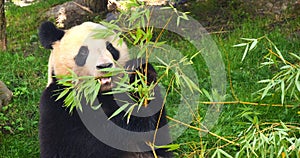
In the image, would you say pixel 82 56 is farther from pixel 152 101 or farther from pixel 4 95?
pixel 4 95

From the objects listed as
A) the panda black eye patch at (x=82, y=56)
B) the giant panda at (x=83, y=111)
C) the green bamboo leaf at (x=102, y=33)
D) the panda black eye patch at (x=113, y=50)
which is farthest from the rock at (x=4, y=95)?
the green bamboo leaf at (x=102, y=33)

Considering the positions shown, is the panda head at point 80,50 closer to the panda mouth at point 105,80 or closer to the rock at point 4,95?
the panda mouth at point 105,80

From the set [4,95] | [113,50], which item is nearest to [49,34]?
[113,50]

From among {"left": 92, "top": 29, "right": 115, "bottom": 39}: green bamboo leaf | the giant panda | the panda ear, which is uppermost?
{"left": 92, "top": 29, "right": 115, "bottom": 39}: green bamboo leaf

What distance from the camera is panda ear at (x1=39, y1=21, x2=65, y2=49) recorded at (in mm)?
3037

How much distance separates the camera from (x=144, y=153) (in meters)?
3.12

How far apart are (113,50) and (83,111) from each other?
387 mm

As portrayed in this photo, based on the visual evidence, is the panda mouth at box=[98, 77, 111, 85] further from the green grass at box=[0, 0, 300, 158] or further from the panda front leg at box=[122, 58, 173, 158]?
the green grass at box=[0, 0, 300, 158]

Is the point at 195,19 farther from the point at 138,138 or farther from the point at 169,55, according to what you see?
the point at 138,138

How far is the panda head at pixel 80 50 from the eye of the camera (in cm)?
293

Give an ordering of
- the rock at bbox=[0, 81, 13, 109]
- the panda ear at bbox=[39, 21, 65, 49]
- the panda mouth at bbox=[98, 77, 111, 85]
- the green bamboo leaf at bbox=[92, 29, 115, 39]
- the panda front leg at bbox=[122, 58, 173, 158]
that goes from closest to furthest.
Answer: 1. the green bamboo leaf at bbox=[92, 29, 115, 39]
2. the panda mouth at bbox=[98, 77, 111, 85]
3. the panda front leg at bbox=[122, 58, 173, 158]
4. the panda ear at bbox=[39, 21, 65, 49]
5. the rock at bbox=[0, 81, 13, 109]

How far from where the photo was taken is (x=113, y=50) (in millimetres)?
2949

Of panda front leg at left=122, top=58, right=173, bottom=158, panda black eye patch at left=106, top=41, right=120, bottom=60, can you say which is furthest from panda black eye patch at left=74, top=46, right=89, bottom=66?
panda front leg at left=122, top=58, right=173, bottom=158

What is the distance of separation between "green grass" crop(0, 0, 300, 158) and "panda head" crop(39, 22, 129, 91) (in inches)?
33.8
